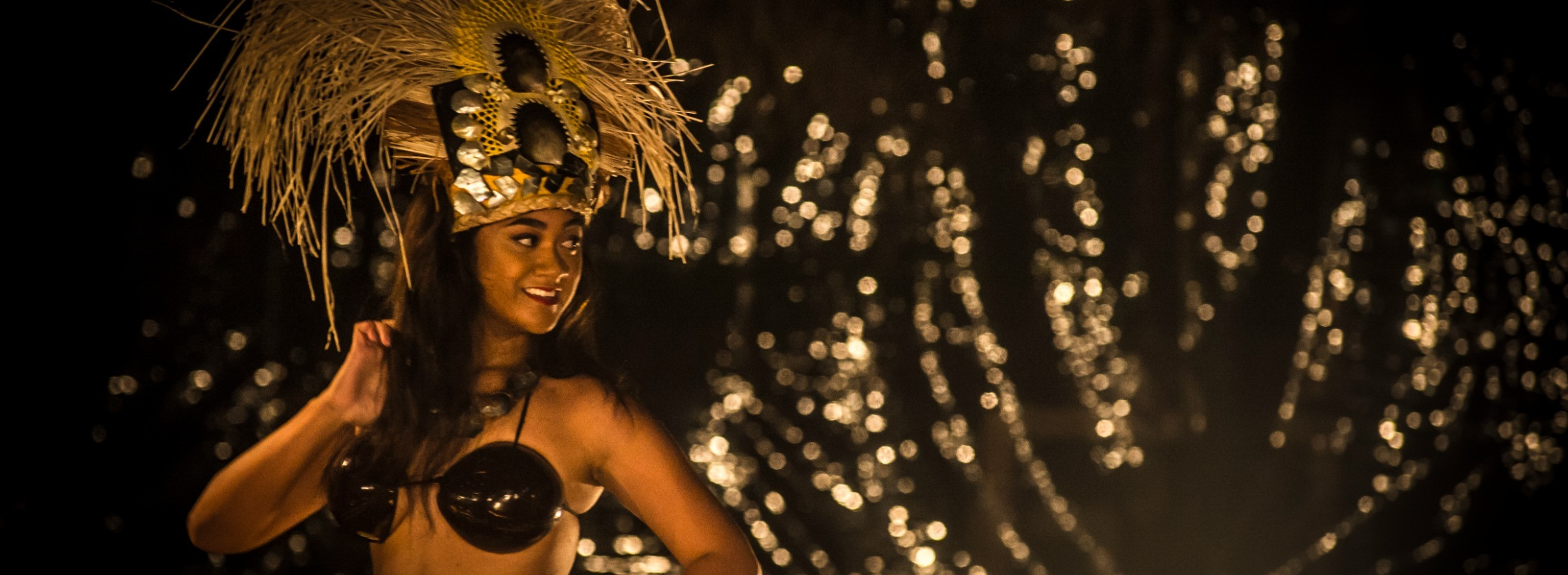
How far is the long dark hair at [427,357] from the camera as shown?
1.39 m

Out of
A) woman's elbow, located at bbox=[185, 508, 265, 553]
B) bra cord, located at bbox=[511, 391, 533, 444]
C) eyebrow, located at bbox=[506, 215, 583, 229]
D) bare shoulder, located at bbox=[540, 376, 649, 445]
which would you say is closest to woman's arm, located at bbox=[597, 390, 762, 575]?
bare shoulder, located at bbox=[540, 376, 649, 445]

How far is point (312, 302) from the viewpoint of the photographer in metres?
1.46

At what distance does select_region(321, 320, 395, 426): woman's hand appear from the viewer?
55.1 inches

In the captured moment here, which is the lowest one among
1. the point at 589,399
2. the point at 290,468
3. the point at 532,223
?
the point at 290,468

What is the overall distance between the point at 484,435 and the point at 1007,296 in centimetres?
105

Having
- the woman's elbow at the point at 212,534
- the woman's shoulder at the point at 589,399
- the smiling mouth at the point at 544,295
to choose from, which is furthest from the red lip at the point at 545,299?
the woman's elbow at the point at 212,534

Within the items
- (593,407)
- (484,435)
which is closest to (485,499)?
(484,435)

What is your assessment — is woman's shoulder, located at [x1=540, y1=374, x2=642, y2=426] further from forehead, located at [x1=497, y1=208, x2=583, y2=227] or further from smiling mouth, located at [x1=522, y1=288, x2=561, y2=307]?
forehead, located at [x1=497, y1=208, x2=583, y2=227]

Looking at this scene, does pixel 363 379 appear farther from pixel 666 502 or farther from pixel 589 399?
pixel 666 502

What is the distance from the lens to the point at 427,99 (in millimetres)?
1353

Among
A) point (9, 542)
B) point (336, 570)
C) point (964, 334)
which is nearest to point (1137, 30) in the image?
point (964, 334)

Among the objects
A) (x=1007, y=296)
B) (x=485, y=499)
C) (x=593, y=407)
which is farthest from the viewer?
(x=1007, y=296)

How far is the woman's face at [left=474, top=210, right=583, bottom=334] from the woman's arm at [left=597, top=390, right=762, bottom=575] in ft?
0.59

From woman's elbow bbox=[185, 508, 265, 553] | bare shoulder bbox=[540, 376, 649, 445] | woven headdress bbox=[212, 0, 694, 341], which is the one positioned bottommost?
woman's elbow bbox=[185, 508, 265, 553]
